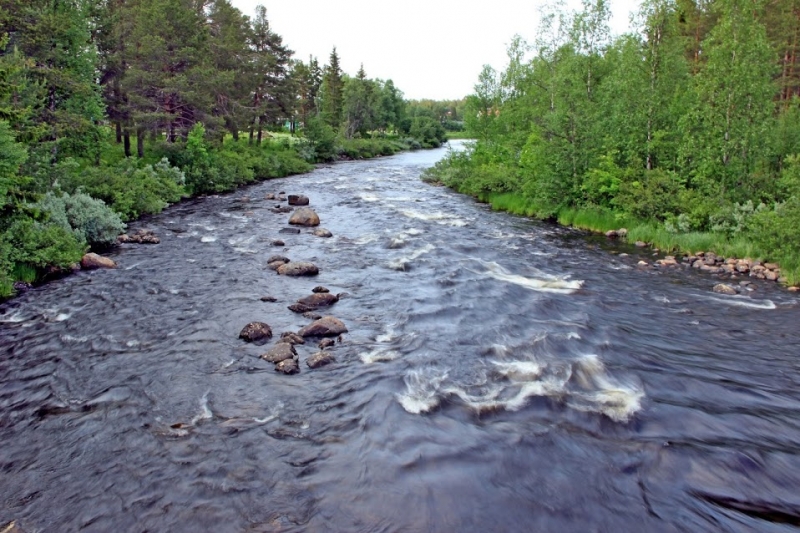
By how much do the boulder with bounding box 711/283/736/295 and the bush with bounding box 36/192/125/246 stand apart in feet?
66.9

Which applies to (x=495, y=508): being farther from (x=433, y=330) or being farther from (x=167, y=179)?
(x=167, y=179)

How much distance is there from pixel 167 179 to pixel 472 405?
2701 centimetres

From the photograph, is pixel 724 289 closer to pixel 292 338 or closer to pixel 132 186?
pixel 292 338

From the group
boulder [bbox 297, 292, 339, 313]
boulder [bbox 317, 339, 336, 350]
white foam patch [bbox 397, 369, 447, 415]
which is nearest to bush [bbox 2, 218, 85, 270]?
boulder [bbox 297, 292, 339, 313]

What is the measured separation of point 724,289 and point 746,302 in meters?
0.94

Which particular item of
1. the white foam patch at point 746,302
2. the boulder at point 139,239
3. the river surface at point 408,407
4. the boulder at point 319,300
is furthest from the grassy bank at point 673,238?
the boulder at point 139,239

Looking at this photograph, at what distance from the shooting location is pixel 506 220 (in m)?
25.8

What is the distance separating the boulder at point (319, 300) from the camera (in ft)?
42.9

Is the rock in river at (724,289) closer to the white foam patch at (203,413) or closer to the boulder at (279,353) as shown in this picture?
the boulder at (279,353)

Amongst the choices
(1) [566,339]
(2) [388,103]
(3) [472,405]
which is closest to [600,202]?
(1) [566,339]

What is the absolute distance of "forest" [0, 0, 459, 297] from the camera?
14930mm

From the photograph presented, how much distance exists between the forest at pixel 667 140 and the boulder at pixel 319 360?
13.8 m

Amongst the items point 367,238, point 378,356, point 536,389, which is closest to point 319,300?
point 378,356

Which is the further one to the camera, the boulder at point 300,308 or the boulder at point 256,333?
the boulder at point 300,308
